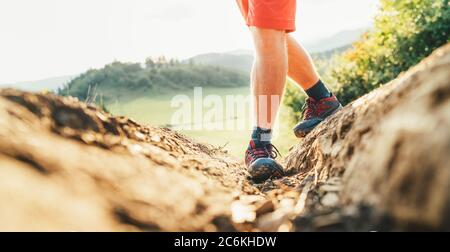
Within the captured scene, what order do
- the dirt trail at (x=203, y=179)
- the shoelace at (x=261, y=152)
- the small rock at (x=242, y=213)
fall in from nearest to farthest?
the dirt trail at (x=203, y=179), the small rock at (x=242, y=213), the shoelace at (x=261, y=152)

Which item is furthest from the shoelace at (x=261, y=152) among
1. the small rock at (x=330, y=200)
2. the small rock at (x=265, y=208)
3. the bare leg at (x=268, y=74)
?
the small rock at (x=330, y=200)

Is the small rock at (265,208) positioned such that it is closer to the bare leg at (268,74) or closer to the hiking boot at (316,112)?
the bare leg at (268,74)

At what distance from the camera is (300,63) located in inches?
122

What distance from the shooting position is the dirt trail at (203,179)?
90cm

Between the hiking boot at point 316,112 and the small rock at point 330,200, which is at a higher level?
the hiking boot at point 316,112

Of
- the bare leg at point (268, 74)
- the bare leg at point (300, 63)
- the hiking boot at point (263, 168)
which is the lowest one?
the hiking boot at point (263, 168)

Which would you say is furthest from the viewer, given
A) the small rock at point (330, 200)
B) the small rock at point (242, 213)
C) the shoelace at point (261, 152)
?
the shoelace at point (261, 152)

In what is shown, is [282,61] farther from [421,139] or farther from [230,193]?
[421,139]

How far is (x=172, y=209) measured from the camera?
1.26 m

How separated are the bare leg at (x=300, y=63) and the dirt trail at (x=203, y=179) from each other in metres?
1.30

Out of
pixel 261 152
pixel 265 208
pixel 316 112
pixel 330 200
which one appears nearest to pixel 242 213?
pixel 265 208

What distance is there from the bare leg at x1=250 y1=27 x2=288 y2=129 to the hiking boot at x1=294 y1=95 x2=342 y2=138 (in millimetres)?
667

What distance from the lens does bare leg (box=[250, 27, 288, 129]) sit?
251 cm
